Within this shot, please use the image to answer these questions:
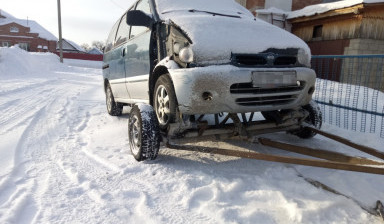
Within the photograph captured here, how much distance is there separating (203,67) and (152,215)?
1.33 metres

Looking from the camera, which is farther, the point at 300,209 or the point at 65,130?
the point at 65,130

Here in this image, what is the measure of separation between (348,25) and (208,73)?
11.5 meters

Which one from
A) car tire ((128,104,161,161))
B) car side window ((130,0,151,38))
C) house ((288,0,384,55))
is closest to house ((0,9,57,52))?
house ((288,0,384,55))

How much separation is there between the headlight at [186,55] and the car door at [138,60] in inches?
34.7

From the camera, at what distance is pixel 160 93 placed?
3.15 metres

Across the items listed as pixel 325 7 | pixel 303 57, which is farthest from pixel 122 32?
pixel 325 7

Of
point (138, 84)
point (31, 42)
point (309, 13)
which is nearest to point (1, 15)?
point (31, 42)

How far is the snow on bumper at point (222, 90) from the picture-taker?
8.33 ft

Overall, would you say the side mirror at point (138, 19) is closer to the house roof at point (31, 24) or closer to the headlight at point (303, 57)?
the headlight at point (303, 57)

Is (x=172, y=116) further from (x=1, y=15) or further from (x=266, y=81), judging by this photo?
(x=1, y=15)

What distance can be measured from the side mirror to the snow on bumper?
94 centimetres

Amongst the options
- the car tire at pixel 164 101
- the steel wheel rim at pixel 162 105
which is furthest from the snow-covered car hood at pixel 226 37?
the steel wheel rim at pixel 162 105

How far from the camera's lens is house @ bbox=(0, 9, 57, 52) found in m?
48.9

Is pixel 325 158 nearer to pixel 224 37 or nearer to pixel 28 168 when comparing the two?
pixel 224 37
